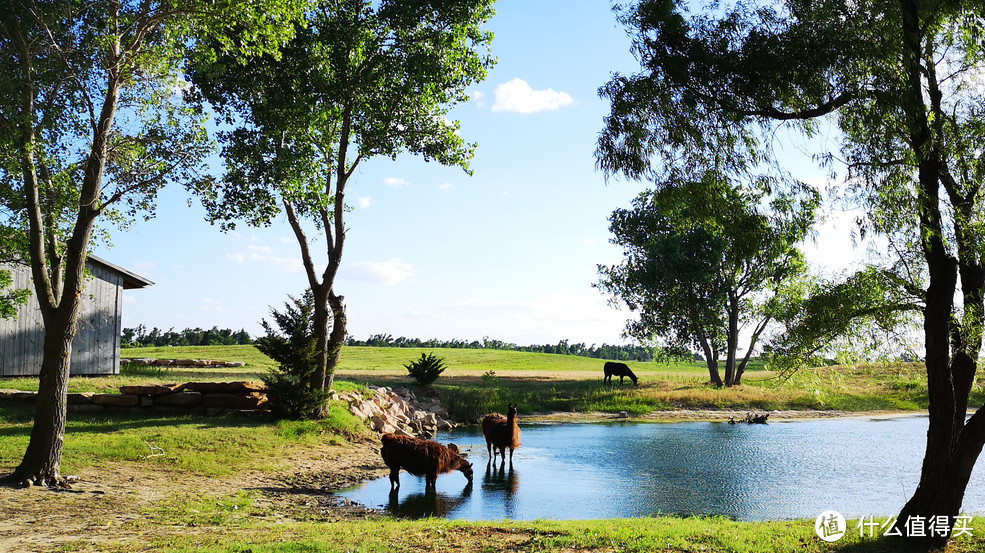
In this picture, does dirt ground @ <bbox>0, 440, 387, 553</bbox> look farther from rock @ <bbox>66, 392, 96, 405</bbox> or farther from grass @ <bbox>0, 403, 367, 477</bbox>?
rock @ <bbox>66, 392, 96, 405</bbox>

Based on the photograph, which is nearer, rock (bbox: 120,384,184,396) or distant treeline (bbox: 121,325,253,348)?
rock (bbox: 120,384,184,396)

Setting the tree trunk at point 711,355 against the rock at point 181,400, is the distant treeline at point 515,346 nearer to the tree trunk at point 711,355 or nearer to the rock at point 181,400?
the tree trunk at point 711,355

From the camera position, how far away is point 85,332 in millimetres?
27125

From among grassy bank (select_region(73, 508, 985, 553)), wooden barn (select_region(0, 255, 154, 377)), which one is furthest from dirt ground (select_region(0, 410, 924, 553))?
wooden barn (select_region(0, 255, 154, 377))

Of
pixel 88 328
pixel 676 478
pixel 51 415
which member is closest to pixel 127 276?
pixel 88 328

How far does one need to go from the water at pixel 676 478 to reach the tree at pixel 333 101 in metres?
6.90

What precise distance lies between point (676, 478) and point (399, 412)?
1191 centimetres

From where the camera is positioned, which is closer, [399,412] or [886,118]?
[886,118]

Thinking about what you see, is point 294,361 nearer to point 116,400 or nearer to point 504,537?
point 116,400

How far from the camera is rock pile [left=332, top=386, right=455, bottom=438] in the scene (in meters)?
22.9

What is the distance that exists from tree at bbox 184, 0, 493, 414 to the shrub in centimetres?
37

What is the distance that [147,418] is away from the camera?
18.0 metres

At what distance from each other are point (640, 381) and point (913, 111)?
1512 inches

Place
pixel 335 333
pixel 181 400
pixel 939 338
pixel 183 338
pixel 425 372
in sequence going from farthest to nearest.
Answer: pixel 183 338
pixel 425 372
pixel 335 333
pixel 181 400
pixel 939 338
